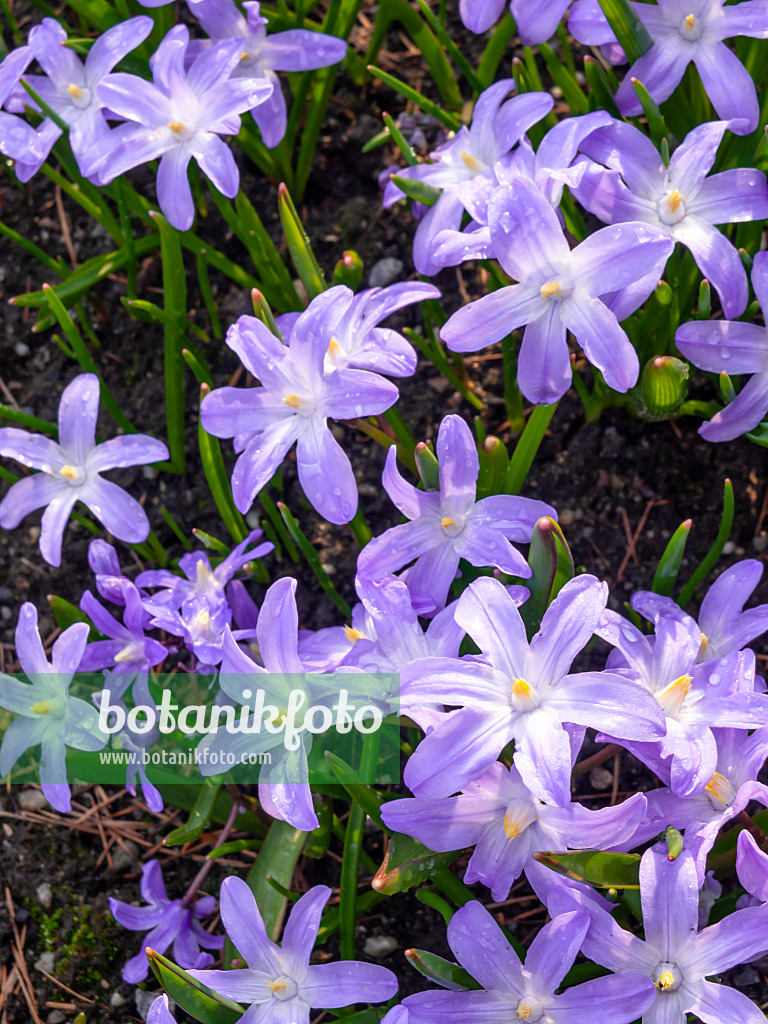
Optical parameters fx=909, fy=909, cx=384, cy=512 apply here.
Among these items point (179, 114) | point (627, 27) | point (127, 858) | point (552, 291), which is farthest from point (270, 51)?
point (127, 858)

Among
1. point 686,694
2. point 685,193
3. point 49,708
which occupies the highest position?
point 685,193

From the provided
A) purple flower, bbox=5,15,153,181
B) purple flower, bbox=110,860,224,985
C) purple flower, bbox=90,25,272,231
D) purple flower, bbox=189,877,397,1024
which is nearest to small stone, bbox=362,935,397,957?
purple flower, bbox=110,860,224,985

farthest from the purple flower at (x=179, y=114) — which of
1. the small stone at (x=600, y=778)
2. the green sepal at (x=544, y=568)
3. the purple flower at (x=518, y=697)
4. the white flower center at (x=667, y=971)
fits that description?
the white flower center at (x=667, y=971)

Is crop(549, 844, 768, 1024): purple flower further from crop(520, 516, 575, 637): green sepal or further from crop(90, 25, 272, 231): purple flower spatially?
crop(90, 25, 272, 231): purple flower

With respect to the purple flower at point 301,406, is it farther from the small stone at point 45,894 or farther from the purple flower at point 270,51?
the small stone at point 45,894

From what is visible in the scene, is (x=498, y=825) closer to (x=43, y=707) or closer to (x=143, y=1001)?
(x=43, y=707)
